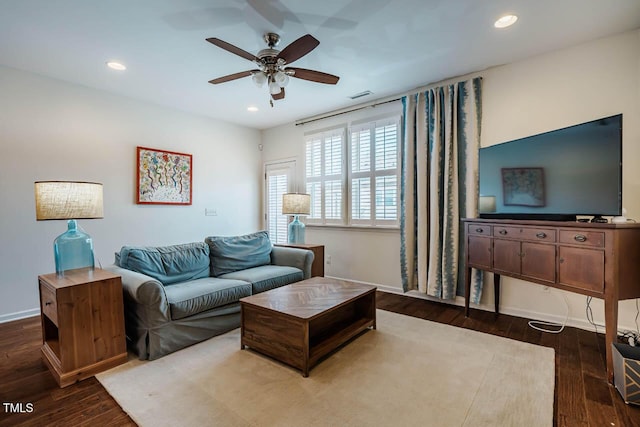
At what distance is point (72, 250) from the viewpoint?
225cm

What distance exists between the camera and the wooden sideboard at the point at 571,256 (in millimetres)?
1883

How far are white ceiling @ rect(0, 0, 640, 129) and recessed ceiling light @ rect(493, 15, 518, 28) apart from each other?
5 cm

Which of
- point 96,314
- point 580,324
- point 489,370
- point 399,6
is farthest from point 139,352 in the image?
point 580,324

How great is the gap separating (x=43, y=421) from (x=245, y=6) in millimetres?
2903

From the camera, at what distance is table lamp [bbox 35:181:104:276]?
2045 mm

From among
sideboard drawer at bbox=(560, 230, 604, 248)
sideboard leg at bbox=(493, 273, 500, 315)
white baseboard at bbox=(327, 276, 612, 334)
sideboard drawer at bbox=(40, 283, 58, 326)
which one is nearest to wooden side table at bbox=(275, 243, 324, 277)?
white baseboard at bbox=(327, 276, 612, 334)

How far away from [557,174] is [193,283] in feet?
11.1

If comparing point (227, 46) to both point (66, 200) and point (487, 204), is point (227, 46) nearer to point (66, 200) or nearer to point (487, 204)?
point (66, 200)

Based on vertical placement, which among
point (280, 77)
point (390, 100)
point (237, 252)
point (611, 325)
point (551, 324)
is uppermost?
point (390, 100)

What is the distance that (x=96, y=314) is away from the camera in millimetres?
2035

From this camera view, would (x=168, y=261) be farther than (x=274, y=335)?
Yes

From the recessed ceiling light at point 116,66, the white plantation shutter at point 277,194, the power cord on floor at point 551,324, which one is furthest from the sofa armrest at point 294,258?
the recessed ceiling light at point 116,66

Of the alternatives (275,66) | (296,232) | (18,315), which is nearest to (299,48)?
(275,66)

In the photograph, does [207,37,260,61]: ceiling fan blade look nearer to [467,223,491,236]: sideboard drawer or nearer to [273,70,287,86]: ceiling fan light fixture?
[273,70,287,86]: ceiling fan light fixture
